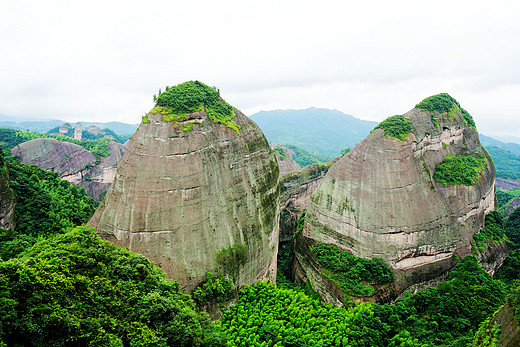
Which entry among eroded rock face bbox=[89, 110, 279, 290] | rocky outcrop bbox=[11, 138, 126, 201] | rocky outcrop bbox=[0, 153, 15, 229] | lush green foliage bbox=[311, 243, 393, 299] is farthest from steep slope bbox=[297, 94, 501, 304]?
rocky outcrop bbox=[11, 138, 126, 201]

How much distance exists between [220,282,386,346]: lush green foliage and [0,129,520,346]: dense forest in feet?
0.20

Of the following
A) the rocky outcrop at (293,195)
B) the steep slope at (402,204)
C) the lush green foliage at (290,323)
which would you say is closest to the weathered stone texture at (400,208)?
the steep slope at (402,204)

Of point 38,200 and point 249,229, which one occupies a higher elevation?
point 38,200

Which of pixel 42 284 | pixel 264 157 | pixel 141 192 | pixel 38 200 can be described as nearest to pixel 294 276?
pixel 264 157

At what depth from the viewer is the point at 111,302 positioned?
984cm

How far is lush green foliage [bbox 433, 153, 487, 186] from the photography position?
73.4 feet

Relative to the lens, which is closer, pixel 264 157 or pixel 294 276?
pixel 264 157

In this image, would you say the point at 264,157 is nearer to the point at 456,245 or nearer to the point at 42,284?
the point at 42,284

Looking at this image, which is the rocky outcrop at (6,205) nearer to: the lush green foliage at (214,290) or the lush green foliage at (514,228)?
the lush green foliage at (214,290)

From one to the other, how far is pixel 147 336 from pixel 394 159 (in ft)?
67.3

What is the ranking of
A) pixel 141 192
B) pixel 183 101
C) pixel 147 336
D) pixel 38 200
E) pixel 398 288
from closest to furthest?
pixel 147 336
pixel 141 192
pixel 183 101
pixel 398 288
pixel 38 200

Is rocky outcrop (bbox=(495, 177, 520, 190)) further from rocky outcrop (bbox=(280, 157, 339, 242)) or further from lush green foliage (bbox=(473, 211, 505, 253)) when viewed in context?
rocky outcrop (bbox=(280, 157, 339, 242))

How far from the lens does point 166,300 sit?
10688 millimetres

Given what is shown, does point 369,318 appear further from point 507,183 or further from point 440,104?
point 507,183
